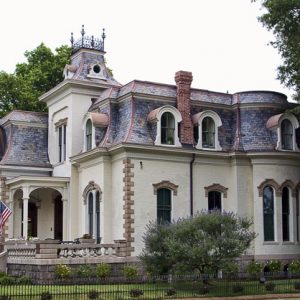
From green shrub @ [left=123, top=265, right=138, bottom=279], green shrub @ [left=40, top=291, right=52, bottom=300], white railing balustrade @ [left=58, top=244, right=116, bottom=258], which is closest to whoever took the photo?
green shrub @ [left=40, top=291, right=52, bottom=300]

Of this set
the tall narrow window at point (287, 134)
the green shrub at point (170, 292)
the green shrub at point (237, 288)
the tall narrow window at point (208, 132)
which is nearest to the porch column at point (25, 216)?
the tall narrow window at point (208, 132)

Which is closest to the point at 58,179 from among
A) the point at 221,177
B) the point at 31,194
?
the point at 31,194

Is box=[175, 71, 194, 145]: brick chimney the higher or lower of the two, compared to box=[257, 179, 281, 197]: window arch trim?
higher

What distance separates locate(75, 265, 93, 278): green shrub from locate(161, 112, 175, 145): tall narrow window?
789 cm

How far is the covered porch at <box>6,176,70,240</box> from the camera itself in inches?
1503

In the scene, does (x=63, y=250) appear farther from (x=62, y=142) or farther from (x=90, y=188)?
(x=62, y=142)

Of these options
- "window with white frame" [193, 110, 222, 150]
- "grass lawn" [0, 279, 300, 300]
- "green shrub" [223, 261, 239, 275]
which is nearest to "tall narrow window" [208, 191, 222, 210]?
"window with white frame" [193, 110, 222, 150]

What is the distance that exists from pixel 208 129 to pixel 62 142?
9175mm

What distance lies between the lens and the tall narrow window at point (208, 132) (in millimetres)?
36275

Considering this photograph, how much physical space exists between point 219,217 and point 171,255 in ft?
8.54

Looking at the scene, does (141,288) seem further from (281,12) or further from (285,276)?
(281,12)

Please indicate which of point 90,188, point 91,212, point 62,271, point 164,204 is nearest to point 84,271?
point 62,271

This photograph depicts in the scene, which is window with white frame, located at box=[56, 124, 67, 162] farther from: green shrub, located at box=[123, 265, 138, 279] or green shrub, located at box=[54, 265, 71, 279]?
green shrub, located at box=[54, 265, 71, 279]

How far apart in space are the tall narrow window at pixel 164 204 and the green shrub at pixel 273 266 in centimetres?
555
